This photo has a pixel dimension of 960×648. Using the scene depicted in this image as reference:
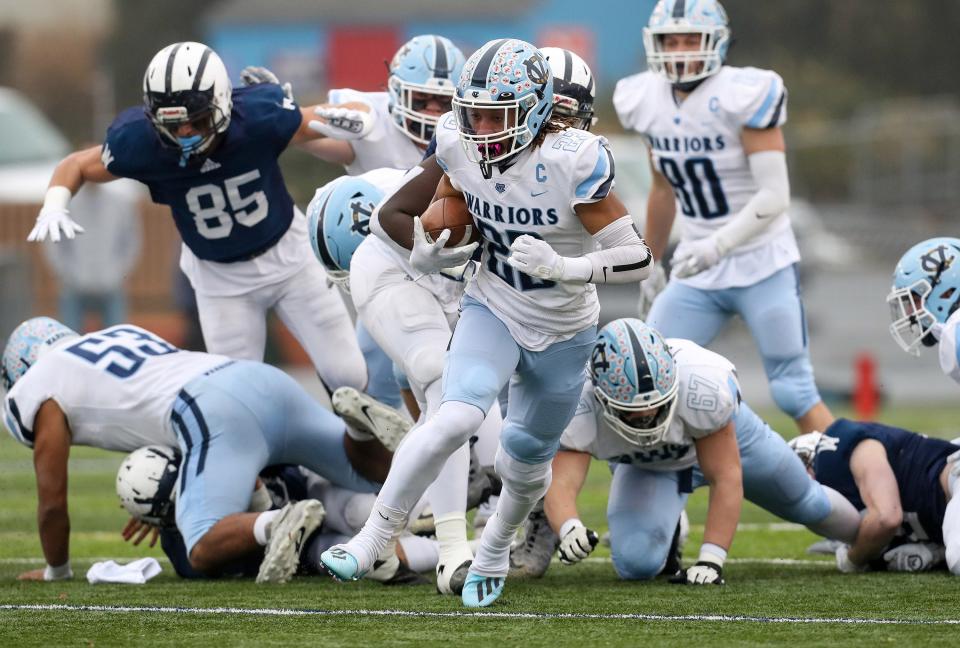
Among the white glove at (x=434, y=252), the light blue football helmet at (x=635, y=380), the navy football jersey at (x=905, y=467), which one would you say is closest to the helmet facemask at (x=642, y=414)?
the light blue football helmet at (x=635, y=380)

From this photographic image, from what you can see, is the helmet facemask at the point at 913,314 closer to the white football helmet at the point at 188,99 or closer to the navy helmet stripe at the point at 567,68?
the navy helmet stripe at the point at 567,68

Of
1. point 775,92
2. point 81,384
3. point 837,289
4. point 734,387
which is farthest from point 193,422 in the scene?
point 837,289

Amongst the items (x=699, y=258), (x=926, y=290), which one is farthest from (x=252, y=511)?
(x=926, y=290)

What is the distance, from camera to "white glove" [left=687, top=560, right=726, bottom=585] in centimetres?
526

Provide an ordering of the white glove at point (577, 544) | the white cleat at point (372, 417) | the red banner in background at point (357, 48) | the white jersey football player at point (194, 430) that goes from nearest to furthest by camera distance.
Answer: the white glove at point (577, 544) → the white jersey football player at point (194, 430) → the white cleat at point (372, 417) → the red banner in background at point (357, 48)

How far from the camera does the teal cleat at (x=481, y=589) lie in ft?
15.8

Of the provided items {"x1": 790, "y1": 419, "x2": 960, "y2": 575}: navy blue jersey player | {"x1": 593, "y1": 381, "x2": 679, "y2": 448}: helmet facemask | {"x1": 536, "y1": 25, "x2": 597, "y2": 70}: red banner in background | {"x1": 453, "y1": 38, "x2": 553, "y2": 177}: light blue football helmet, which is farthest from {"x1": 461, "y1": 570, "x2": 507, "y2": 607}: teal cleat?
{"x1": 536, "y1": 25, "x2": 597, "y2": 70}: red banner in background

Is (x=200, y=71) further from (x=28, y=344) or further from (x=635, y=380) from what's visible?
(x=635, y=380)

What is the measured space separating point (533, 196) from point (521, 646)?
4.21ft

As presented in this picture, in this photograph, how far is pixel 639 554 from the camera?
216 inches

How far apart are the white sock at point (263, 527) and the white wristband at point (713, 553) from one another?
4.41 ft

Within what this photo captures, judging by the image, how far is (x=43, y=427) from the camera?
5.67 meters

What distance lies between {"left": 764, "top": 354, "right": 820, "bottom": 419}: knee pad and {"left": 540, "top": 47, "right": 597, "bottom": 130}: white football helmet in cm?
157

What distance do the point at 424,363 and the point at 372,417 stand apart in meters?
0.40
